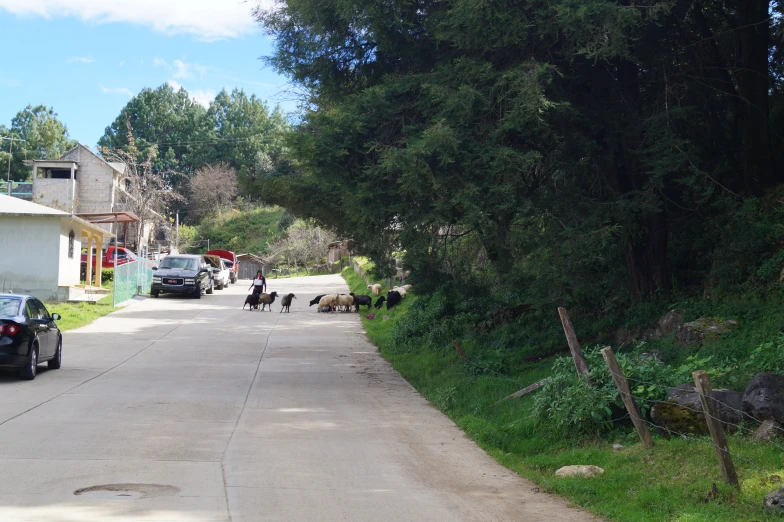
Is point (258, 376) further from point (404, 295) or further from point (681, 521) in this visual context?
point (404, 295)

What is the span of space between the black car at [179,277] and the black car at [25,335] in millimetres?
20818

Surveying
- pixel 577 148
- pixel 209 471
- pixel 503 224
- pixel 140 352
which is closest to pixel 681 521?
pixel 209 471

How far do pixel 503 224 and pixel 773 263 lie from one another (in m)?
4.57

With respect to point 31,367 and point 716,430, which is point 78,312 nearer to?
point 31,367

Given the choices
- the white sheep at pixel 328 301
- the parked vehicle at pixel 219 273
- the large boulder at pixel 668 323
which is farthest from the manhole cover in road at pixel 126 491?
the parked vehicle at pixel 219 273

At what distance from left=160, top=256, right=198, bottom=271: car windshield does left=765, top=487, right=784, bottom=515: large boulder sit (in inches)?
1332

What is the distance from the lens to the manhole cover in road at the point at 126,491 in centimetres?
690

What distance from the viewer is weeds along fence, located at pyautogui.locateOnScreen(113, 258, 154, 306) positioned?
31.0 meters

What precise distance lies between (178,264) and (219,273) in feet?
22.5

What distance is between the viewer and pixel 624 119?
14422mm

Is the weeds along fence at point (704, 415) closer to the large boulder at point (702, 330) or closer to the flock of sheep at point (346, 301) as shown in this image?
the large boulder at point (702, 330)

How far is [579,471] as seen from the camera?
27.3 feet

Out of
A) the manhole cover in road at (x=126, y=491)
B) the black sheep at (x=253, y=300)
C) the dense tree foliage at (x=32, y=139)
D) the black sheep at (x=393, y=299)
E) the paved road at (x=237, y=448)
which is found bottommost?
the paved road at (x=237, y=448)

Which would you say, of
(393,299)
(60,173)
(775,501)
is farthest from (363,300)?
(60,173)
